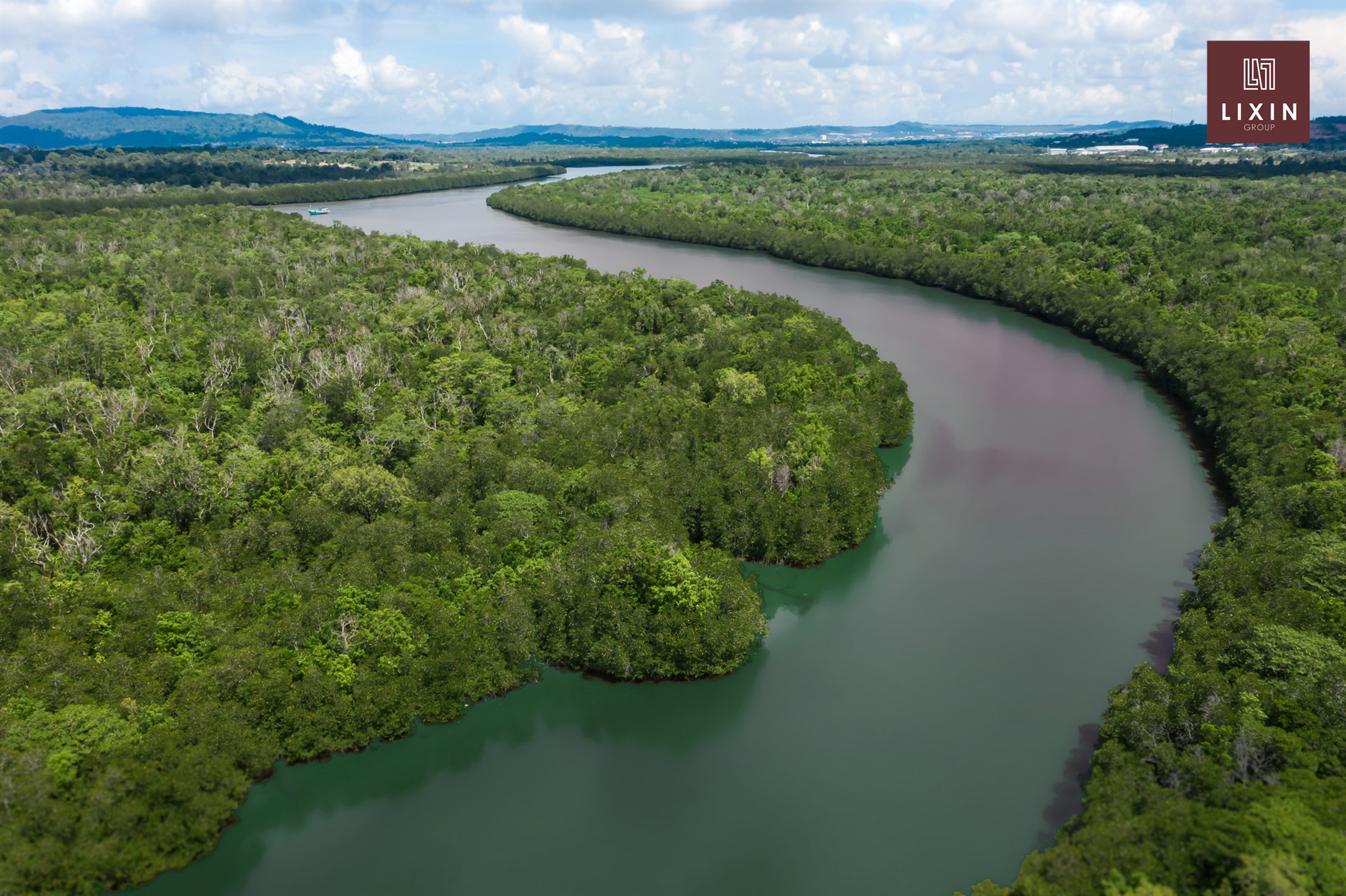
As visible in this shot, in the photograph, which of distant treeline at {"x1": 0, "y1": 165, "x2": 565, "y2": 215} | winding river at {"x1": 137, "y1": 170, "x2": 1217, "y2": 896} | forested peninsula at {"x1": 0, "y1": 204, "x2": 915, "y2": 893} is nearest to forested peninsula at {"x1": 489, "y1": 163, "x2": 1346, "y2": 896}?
winding river at {"x1": 137, "y1": 170, "x2": 1217, "y2": 896}

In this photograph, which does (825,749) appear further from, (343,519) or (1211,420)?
(1211,420)

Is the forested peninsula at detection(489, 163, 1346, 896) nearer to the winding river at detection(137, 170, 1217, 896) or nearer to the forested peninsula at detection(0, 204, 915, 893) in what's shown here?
the winding river at detection(137, 170, 1217, 896)

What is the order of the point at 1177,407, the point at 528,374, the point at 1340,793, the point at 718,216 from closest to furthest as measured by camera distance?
the point at 1340,793
the point at 528,374
the point at 1177,407
the point at 718,216

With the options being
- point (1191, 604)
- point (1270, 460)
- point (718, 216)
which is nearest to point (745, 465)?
point (1191, 604)

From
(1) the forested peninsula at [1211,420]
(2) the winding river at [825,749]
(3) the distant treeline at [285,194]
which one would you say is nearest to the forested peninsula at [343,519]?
(2) the winding river at [825,749]

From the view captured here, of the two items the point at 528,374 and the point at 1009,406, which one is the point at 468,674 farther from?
the point at 1009,406

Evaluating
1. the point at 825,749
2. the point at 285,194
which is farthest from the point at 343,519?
the point at 285,194
